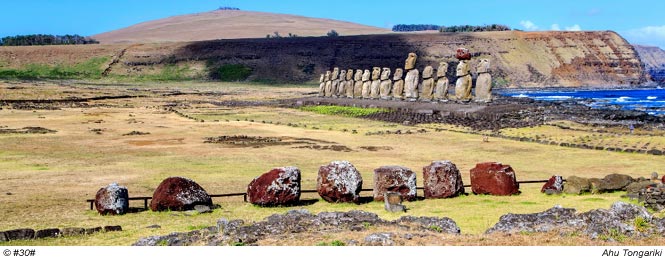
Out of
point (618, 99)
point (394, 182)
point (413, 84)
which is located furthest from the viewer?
point (618, 99)

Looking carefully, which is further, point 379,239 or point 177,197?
point 177,197

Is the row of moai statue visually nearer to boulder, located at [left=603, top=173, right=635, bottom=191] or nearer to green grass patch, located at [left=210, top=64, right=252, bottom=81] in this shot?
boulder, located at [left=603, top=173, right=635, bottom=191]

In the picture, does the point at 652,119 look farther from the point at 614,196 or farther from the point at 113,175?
the point at 113,175

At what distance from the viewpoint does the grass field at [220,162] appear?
17.4 meters

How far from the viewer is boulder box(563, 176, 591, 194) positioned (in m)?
20.4

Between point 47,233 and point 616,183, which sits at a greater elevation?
point 616,183

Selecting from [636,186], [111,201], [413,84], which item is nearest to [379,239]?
[111,201]

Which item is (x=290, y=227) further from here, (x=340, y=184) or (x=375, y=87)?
(x=375, y=87)

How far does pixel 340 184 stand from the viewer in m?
19.2

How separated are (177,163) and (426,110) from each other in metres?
27.5

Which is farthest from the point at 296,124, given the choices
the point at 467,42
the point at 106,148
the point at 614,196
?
the point at 467,42

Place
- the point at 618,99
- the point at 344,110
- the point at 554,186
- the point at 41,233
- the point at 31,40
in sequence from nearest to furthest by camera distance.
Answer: the point at 41,233
the point at 554,186
the point at 344,110
the point at 618,99
the point at 31,40

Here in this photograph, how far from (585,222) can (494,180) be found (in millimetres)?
6499

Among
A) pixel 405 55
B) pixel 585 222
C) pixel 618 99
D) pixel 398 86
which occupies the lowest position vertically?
pixel 585 222
